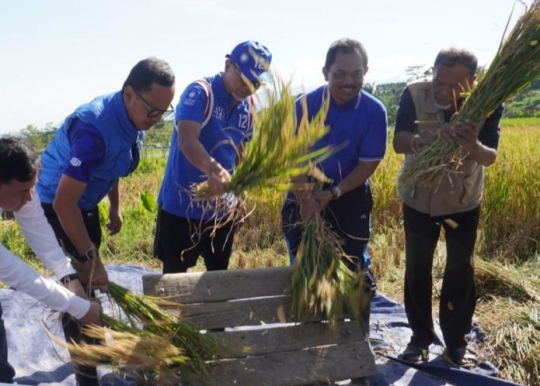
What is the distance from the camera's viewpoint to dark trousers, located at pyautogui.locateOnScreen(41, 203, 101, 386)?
110 inches

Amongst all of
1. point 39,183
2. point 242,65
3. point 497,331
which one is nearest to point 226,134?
point 242,65

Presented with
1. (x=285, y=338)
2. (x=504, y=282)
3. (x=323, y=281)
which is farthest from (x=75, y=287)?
(x=504, y=282)

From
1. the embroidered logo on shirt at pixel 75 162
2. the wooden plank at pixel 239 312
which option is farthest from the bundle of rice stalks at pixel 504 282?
the embroidered logo on shirt at pixel 75 162

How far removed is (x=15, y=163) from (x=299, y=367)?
4.81 ft

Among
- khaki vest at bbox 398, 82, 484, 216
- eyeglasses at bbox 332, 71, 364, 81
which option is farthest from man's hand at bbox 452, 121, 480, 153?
eyeglasses at bbox 332, 71, 364, 81

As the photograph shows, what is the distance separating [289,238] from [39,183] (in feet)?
4.16

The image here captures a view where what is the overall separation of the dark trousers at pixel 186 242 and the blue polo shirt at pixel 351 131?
0.63 metres

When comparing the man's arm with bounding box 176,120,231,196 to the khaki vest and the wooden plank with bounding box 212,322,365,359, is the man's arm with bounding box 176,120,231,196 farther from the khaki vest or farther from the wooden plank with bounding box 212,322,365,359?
the khaki vest

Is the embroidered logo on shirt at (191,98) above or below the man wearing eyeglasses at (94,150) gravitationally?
above

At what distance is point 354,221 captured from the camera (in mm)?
3271

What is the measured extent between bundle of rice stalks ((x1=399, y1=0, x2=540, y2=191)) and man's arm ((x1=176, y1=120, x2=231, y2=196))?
3.41 feet

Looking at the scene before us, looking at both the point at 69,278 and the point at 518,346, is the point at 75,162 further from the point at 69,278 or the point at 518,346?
the point at 518,346

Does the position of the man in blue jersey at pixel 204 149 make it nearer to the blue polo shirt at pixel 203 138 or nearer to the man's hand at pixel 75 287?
the blue polo shirt at pixel 203 138

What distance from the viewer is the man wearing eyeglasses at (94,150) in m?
2.55
